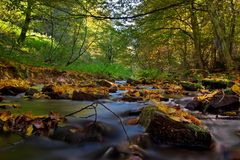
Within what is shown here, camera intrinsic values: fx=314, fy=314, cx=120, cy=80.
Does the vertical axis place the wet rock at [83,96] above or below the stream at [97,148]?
above

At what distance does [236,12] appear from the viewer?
38.6ft

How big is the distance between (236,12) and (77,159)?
10799 millimetres

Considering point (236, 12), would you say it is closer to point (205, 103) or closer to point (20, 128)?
point (205, 103)

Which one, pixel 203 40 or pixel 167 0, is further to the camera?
pixel 203 40

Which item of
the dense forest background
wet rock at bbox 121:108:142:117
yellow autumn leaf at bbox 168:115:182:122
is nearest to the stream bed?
yellow autumn leaf at bbox 168:115:182:122

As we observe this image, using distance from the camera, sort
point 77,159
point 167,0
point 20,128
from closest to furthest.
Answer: point 77,159
point 20,128
point 167,0

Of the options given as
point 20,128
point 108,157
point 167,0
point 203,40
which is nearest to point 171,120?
point 108,157

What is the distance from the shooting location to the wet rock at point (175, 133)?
286 centimetres

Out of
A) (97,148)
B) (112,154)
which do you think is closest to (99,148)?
(97,148)

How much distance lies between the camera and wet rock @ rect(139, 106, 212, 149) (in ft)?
9.38

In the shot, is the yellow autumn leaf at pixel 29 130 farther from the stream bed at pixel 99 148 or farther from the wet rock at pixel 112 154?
the wet rock at pixel 112 154

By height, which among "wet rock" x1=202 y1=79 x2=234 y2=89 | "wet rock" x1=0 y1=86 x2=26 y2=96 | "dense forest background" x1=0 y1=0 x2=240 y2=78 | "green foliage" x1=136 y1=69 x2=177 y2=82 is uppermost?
"dense forest background" x1=0 y1=0 x2=240 y2=78

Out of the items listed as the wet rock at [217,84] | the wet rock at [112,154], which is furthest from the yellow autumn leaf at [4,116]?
the wet rock at [217,84]

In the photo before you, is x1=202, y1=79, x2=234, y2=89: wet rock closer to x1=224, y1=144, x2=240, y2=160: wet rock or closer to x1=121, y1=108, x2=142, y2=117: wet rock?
x1=121, y1=108, x2=142, y2=117: wet rock
